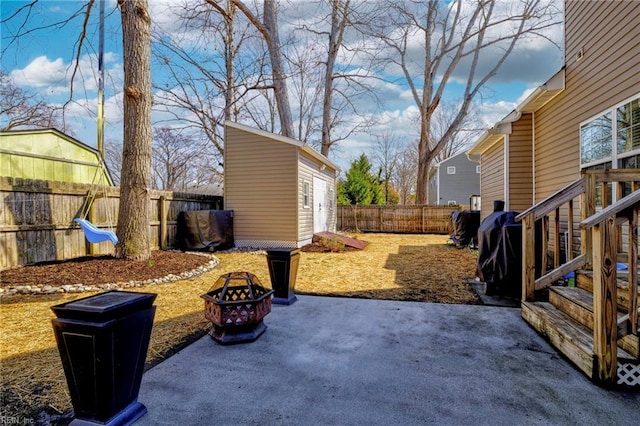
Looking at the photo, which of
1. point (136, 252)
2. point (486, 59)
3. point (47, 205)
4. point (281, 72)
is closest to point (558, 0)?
point (486, 59)

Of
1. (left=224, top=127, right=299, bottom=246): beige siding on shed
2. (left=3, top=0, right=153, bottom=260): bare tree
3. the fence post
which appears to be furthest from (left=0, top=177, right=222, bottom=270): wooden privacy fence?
(left=224, top=127, right=299, bottom=246): beige siding on shed

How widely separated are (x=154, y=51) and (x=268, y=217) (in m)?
8.50

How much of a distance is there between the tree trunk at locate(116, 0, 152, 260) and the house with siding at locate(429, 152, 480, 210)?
23471 millimetres

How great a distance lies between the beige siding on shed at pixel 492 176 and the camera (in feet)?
25.9

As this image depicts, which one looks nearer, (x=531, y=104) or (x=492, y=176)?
(x=531, y=104)

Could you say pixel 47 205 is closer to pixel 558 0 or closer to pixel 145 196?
pixel 145 196

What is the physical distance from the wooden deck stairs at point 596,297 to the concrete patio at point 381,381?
135 mm

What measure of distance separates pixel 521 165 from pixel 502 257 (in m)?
3.60

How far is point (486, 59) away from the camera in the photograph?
15156mm

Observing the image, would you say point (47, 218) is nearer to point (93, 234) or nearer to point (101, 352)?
point (93, 234)

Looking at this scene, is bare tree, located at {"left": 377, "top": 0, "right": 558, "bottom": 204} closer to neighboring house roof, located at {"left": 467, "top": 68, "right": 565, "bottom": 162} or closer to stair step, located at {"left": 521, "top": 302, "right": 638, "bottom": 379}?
neighboring house roof, located at {"left": 467, "top": 68, "right": 565, "bottom": 162}

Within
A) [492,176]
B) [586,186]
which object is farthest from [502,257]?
[492,176]

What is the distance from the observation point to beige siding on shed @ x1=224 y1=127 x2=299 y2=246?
31.2ft

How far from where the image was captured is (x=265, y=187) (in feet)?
32.0
